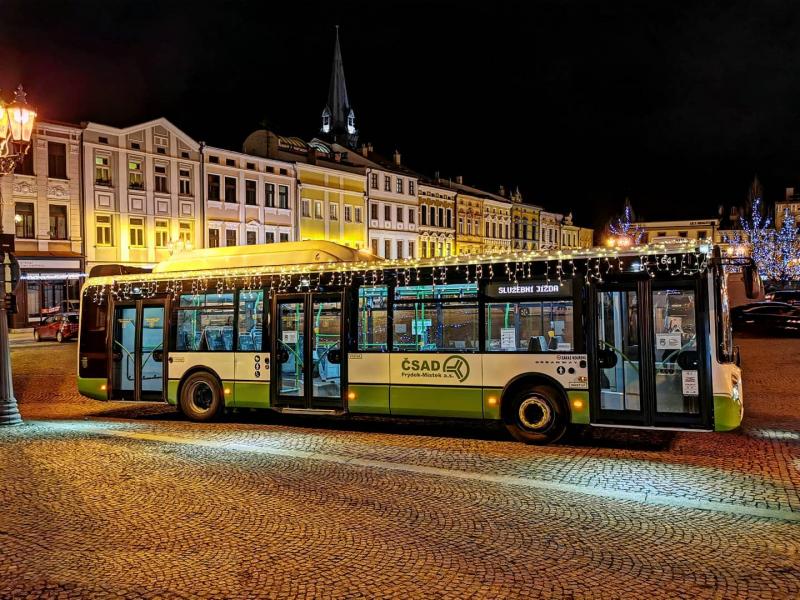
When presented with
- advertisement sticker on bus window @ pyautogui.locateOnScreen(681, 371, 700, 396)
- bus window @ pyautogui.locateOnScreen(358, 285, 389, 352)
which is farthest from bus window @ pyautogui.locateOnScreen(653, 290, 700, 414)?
bus window @ pyautogui.locateOnScreen(358, 285, 389, 352)

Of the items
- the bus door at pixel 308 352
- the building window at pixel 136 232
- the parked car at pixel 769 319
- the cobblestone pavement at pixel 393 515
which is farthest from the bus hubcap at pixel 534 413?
the building window at pixel 136 232

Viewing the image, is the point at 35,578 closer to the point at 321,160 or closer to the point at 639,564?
the point at 639,564

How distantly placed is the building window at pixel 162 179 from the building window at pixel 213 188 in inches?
134

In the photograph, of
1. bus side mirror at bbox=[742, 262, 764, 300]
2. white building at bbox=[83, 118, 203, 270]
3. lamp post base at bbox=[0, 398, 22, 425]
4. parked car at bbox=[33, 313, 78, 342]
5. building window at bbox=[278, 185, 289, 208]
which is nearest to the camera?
bus side mirror at bbox=[742, 262, 764, 300]

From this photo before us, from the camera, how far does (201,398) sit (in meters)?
14.2

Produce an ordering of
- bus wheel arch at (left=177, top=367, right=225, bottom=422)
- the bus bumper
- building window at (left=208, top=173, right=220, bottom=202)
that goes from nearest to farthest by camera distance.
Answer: bus wheel arch at (left=177, top=367, right=225, bottom=422), the bus bumper, building window at (left=208, top=173, right=220, bottom=202)

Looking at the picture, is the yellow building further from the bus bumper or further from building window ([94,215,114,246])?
the bus bumper

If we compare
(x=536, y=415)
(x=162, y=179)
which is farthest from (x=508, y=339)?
(x=162, y=179)

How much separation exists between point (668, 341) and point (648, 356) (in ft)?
1.11

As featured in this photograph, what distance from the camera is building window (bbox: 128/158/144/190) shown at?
45.2 meters

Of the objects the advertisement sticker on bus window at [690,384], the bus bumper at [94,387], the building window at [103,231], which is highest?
the building window at [103,231]

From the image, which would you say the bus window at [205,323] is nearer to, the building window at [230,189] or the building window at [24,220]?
the building window at [24,220]

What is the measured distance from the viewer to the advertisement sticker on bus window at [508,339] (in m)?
11.3

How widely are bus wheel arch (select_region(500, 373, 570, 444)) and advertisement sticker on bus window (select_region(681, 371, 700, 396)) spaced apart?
1655 mm
